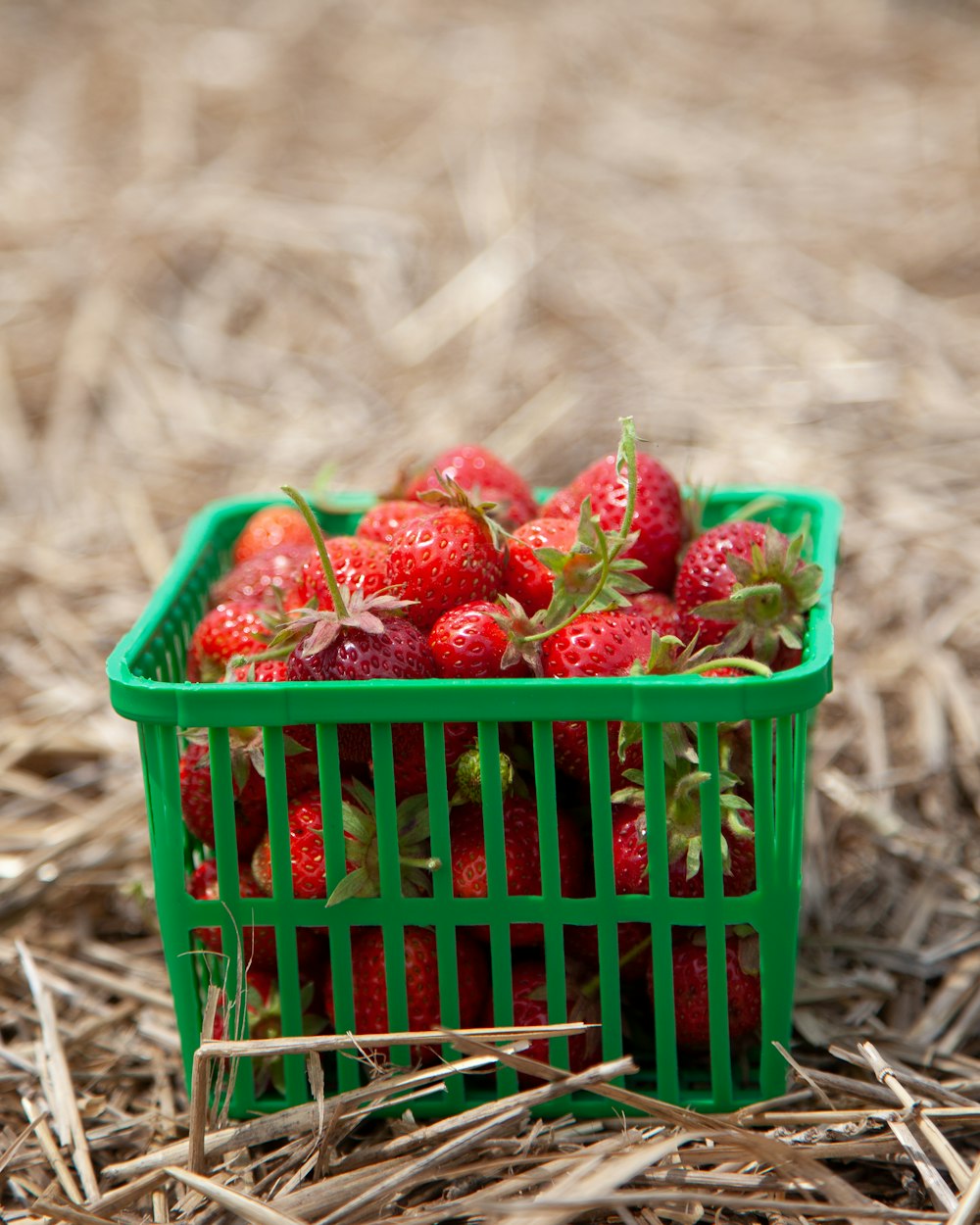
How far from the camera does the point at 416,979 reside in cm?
108

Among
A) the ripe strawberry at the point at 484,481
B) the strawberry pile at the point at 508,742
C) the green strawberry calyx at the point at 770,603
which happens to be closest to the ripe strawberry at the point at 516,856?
the strawberry pile at the point at 508,742

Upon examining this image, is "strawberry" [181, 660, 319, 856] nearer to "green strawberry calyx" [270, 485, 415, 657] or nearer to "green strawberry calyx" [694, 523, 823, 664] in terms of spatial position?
"green strawberry calyx" [270, 485, 415, 657]

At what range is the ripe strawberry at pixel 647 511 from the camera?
124 centimetres

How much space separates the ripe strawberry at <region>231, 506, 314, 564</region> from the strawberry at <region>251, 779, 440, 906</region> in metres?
A: 0.37

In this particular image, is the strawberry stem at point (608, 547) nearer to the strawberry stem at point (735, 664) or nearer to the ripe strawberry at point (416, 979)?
the strawberry stem at point (735, 664)

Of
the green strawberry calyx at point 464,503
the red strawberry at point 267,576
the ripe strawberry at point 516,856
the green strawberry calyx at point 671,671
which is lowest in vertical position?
the ripe strawberry at point 516,856

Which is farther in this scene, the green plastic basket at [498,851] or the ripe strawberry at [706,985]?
the ripe strawberry at [706,985]

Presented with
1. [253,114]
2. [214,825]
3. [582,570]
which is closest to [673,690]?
[582,570]

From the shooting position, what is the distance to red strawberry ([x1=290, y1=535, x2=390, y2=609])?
1.17 meters

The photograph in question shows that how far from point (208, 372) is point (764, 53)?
237cm

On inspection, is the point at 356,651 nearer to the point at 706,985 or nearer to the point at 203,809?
the point at 203,809

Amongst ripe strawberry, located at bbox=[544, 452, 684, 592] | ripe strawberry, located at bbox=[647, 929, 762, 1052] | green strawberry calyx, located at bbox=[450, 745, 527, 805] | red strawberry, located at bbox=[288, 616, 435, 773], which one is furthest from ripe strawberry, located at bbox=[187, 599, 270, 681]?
ripe strawberry, located at bbox=[647, 929, 762, 1052]

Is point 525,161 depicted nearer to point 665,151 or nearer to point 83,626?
point 665,151

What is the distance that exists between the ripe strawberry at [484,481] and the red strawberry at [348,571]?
0.42 feet
